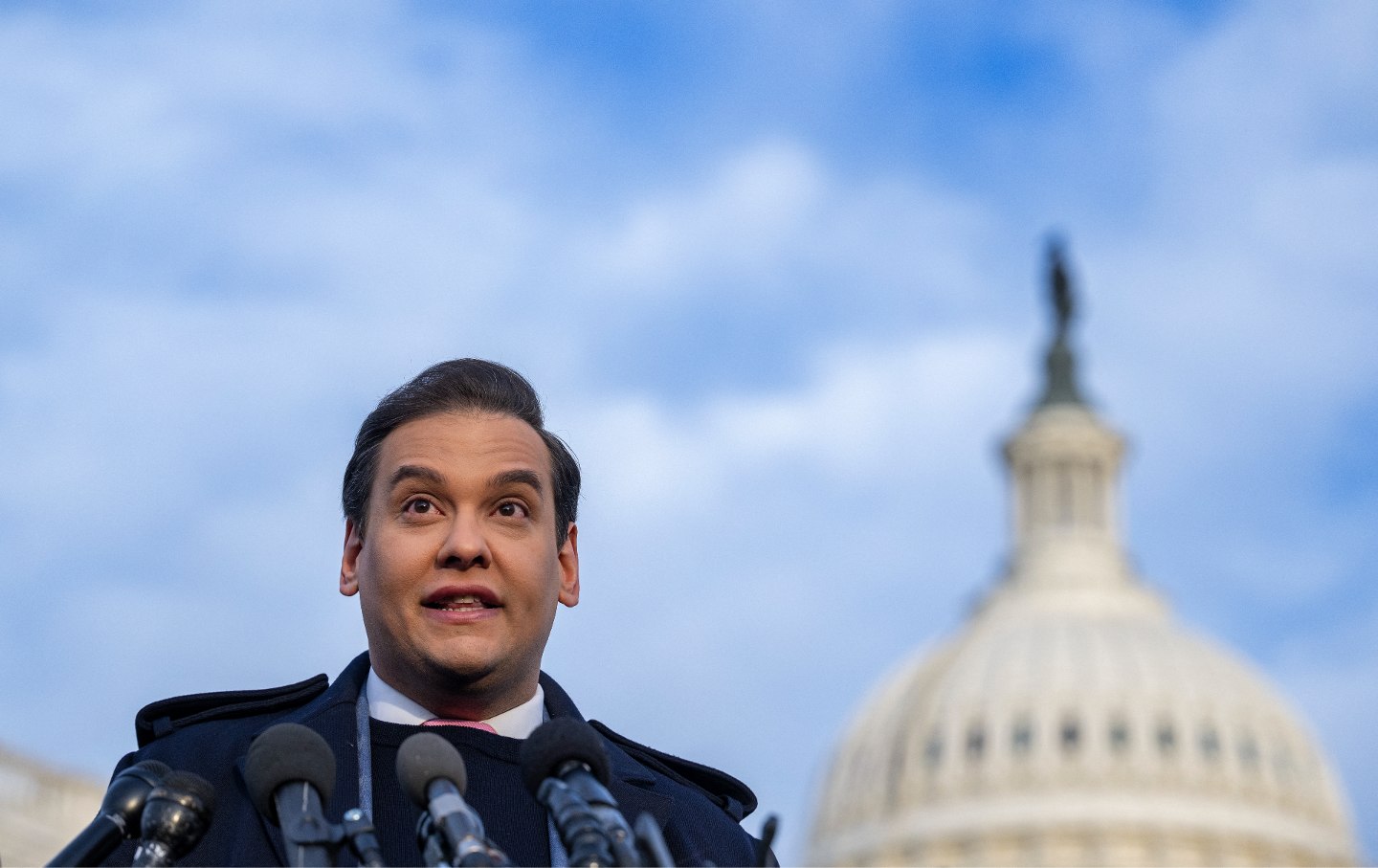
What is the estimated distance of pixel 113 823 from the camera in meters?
4.51


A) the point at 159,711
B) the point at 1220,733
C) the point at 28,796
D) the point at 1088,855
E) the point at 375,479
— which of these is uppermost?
the point at 1220,733

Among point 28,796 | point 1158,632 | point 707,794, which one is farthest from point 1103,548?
point 707,794

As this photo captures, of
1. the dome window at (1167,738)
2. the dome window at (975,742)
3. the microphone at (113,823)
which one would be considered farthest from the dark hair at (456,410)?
the dome window at (1167,738)

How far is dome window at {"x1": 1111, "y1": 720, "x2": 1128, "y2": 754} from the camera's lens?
114m

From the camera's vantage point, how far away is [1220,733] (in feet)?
380

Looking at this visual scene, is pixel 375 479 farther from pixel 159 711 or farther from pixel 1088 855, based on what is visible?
pixel 1088 855

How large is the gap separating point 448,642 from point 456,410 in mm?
460

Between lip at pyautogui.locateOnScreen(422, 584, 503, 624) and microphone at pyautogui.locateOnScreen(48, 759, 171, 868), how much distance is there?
2.06 feet

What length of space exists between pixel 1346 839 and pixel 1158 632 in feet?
39.6

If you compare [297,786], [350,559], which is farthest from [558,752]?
[350,559]

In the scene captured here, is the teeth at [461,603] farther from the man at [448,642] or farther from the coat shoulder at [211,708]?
the coat shoulder at [211,708]

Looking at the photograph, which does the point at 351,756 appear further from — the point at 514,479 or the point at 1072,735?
the point at 1072,735

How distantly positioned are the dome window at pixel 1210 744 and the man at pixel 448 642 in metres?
112

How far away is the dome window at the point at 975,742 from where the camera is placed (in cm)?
11269
